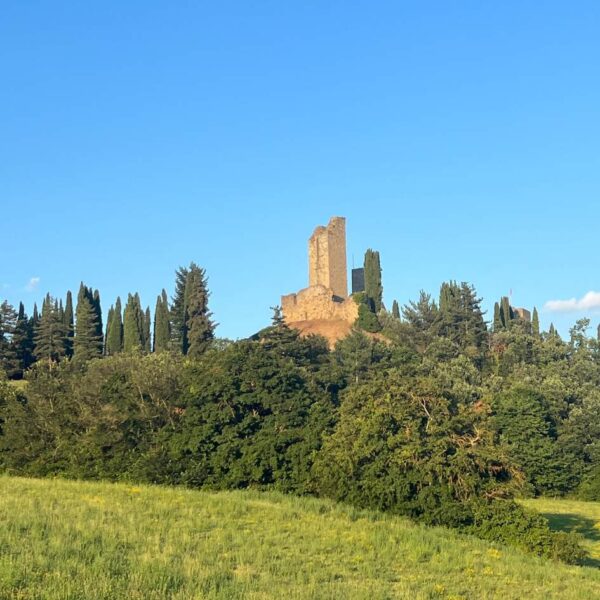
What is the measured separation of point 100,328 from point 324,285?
84.7 ft

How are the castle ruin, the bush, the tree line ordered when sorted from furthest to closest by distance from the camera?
the castle ruin, the tree line, the bush

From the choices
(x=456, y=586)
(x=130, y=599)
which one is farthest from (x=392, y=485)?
(x=130, y=599)

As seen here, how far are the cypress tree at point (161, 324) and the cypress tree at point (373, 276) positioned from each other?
2181 cm

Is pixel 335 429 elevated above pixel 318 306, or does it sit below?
below

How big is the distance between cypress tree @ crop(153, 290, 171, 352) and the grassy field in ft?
153

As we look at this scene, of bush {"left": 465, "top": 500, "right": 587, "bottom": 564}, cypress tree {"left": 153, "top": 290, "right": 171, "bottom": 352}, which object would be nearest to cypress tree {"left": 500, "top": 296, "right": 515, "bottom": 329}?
cypress tree {"left": 153, "top": 290, "right": 171, "bottom": 352}

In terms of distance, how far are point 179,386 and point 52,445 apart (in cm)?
580

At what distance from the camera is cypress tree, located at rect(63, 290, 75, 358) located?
70.5 m

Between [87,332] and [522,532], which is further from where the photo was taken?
[87,332]

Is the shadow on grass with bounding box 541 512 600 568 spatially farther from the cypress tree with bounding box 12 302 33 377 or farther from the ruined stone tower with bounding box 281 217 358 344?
the ruined stone tower with bounding box 281 217 358 344

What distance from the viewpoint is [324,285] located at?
87562 mm

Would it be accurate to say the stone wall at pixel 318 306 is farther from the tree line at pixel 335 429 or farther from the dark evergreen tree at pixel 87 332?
the tree line at pixel 335 429

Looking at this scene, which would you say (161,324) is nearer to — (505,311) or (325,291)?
(325,291)

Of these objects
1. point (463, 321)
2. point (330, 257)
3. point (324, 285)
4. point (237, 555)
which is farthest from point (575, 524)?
point (330, 257)
